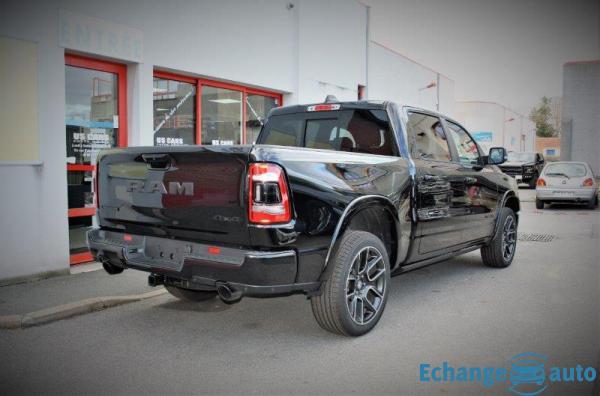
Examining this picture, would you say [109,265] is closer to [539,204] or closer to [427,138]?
[427,138]

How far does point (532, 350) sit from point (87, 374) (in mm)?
3178

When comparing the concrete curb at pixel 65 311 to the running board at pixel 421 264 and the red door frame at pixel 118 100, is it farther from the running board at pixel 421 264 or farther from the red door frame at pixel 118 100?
the running board at pixel 421 264

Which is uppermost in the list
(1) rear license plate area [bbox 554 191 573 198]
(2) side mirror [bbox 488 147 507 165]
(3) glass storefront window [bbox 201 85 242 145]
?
(3) glass storefront window [bbox 201 85 242 145]

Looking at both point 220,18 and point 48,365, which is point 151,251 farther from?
point 220,18


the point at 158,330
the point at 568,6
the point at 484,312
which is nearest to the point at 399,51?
the point at 568,6

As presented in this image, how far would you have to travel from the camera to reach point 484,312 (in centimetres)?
498

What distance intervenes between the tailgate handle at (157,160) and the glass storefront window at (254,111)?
5.82 m

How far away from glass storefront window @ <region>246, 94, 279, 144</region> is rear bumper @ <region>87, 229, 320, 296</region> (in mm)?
5938

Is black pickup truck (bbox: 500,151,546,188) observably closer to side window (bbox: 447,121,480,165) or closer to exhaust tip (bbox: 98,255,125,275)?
side window (bbox: 447,121,480,165)

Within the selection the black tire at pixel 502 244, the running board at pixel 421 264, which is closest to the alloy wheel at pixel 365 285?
the running board at pixel 421 264

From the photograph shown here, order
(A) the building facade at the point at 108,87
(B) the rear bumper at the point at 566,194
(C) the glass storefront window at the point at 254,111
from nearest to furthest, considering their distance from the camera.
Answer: (A) the building facade at the point at 108,87 < (C) the glass storefront window at the point at 254,111 < (B) the rear bumper at the point at 566,194

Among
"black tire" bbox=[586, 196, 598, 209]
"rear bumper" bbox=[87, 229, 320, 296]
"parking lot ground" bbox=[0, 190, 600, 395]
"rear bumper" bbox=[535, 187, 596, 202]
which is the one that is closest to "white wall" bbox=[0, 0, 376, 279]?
"parking lot ground" bbox=[0, 190, 600, 395]

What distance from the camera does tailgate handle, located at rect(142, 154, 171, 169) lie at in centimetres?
384

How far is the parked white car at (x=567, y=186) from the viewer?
15.3 metres
